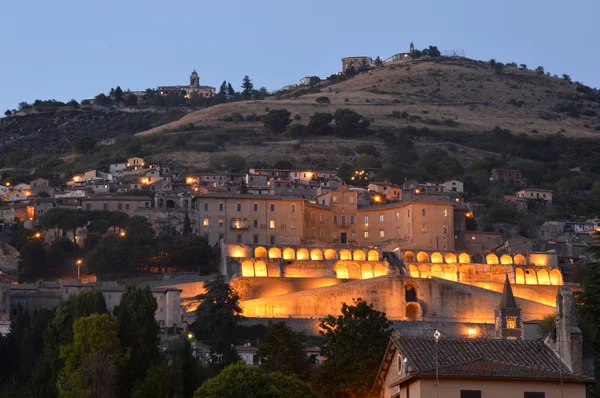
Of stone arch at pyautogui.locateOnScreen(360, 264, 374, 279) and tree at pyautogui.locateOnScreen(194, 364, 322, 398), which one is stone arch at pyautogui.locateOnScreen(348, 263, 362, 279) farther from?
tree at pyautogui.locateOnScreen(194, 364, 322, 398)

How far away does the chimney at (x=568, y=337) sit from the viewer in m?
30.4

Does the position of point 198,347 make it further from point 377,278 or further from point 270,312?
point 377,278

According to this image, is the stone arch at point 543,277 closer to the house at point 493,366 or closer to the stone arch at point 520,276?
the stone arch at point 520,276

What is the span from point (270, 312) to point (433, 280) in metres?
11.9

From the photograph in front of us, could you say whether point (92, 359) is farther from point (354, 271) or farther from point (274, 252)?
point (354, 271)

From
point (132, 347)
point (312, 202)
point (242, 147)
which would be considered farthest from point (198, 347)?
point (242, 147)

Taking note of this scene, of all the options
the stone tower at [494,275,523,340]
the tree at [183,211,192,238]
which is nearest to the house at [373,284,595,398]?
the stone tower at [494,275,523,340]

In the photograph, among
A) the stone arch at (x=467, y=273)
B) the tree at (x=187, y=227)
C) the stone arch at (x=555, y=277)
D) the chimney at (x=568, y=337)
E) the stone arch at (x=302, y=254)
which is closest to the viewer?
the chimney at (x=568, y=337)

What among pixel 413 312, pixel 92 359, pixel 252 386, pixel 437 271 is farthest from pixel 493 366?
pixel 437 271

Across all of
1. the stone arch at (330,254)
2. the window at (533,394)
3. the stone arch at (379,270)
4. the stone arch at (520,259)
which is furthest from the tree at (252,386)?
the stone arch at (520,259)

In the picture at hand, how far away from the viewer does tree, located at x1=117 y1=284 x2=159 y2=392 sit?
48.1m

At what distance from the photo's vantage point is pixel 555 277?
83.6 metres

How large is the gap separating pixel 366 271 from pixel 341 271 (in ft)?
6.19

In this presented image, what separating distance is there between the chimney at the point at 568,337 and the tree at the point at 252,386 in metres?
8.76
